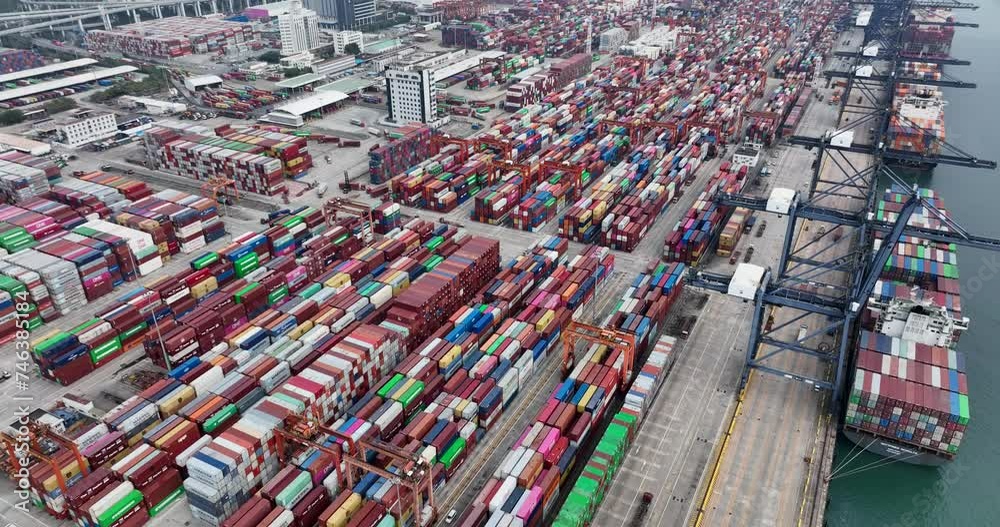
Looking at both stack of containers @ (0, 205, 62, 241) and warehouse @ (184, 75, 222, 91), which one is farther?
warehouse @ (184, 75, 222, 91)

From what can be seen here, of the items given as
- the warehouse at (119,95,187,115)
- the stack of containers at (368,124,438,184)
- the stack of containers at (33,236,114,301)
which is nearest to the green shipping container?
the stack of containers at (33,236,114,301)

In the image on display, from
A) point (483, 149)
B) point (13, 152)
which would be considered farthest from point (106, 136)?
point (483, 149)

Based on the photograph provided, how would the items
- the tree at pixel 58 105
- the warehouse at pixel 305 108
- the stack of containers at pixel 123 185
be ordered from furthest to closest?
the tree at pixel 58 105 → the warehouse at pixel 305 108 → the stack of containers at pixel 123 185

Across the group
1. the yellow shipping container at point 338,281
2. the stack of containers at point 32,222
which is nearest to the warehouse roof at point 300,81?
the stack of containers at point 32,222

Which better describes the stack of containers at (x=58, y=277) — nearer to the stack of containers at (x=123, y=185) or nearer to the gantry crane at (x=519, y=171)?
the stack of containers at (x=123, y=185)

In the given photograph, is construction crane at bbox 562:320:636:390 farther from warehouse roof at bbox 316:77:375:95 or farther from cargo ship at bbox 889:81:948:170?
warehouse roof at bbox 316:77:375:95
